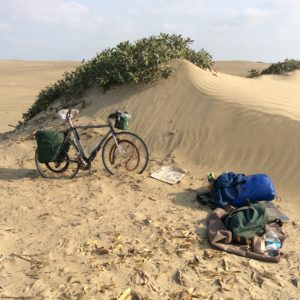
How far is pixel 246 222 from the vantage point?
496 centimetres

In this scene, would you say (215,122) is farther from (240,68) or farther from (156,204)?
(240,68)

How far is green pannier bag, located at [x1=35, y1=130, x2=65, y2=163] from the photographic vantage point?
6488 millimetres

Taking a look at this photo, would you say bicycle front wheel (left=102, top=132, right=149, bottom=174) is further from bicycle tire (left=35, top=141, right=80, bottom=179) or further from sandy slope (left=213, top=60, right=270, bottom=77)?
sandy slope (left=213, top=60, right=270, bottom=77)

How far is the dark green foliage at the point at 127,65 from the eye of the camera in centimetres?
867

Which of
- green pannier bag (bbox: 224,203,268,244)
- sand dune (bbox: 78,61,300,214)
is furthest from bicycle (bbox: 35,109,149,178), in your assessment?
green pannier bag (bbox: 224,203,268,244)

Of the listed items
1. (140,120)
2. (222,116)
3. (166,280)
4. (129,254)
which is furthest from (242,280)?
(140,120)

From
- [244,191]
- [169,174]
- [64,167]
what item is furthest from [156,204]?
[64,167]

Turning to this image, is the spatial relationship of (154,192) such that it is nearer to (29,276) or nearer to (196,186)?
(196,186)

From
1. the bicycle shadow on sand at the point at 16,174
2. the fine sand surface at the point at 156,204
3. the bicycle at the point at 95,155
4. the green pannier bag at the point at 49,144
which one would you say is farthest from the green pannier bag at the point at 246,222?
the bicycle shadow on sand at the point at 16,174

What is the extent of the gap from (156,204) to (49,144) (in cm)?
198

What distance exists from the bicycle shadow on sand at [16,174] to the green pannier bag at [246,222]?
3.46 meters

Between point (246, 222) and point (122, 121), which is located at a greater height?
point (122, 121)

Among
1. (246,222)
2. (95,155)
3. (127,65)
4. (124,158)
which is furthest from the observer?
(127,65)

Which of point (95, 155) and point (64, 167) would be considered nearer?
point (95, 155)
